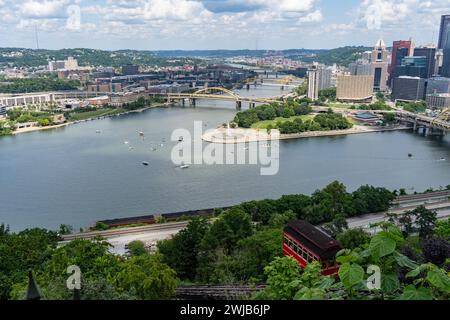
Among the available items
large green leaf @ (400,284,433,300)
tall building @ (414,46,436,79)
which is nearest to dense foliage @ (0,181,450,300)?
large green leaf @ (400,284,433,300)

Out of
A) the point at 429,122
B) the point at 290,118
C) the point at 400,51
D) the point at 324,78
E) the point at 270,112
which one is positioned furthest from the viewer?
the point at 400,51

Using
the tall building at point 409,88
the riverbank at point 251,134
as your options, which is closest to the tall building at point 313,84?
the tall building at point 409,88

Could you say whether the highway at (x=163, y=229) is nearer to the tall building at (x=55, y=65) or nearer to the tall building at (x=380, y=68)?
the tall building at (x=380, y=68)

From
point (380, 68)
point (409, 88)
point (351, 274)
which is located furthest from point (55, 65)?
point (351, 274)

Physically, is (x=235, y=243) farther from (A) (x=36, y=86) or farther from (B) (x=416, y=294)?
(A) (x=36, y=86)

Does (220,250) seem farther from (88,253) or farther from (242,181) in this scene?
(242,181)

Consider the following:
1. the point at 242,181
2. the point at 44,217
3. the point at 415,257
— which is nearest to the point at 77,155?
the point at 44,217
